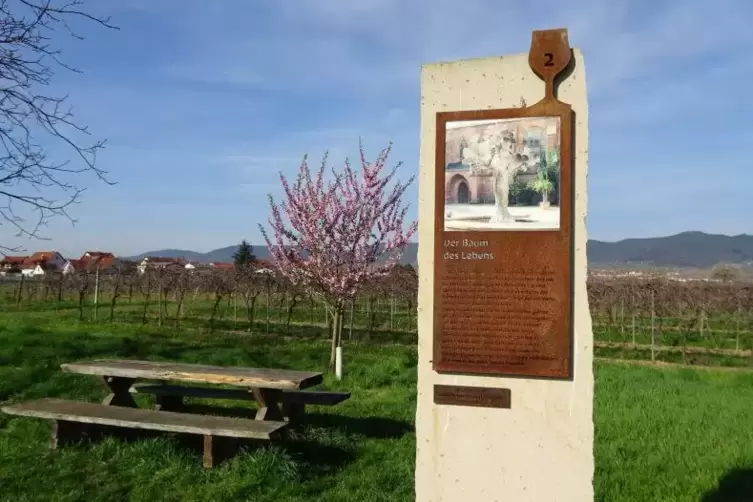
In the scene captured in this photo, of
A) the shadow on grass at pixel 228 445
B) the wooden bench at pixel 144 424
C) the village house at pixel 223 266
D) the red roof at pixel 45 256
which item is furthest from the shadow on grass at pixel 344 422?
the red roof at pixel 45 256

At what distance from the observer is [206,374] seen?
5.85 metres

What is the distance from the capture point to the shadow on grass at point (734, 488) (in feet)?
15.9

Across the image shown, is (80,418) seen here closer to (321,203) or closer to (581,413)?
(581,413)

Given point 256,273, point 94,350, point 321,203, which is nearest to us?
point 94,350

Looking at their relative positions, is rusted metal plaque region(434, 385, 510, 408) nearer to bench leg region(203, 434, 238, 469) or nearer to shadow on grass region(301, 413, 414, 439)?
bench leg region(203, 434, 238, 469)

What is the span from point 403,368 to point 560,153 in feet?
24.9

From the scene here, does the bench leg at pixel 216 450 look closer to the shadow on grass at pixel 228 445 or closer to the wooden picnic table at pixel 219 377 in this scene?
the shadow on grass at pixel 228 445

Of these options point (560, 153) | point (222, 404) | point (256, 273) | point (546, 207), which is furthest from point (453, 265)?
point (256, 273)

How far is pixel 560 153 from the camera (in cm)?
341

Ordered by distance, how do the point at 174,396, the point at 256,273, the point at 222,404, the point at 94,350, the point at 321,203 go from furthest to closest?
the point at 256,273 → the point at 321,203 → the point at 94,350 → the point at 222,404 → the point at 174,396

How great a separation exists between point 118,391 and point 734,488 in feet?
17.6

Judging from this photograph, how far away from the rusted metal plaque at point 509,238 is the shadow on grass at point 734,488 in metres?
2.42

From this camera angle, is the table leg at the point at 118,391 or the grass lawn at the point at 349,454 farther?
the table leg at the point at 118,391

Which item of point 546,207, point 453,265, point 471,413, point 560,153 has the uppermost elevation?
point 560,153
